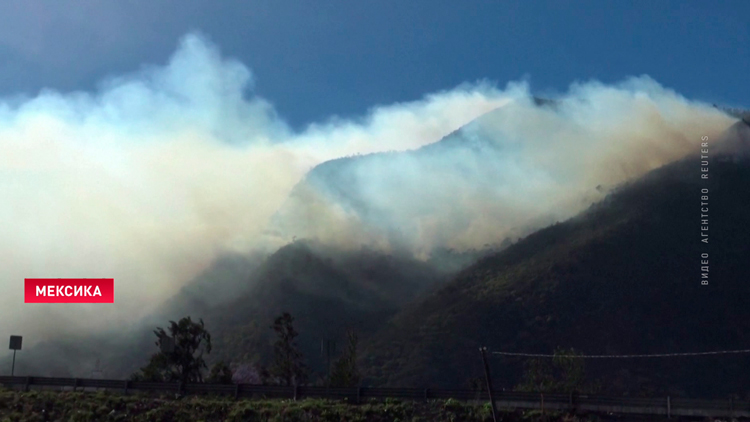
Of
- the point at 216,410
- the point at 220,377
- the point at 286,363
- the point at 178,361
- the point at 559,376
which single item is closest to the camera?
the point at 216,410

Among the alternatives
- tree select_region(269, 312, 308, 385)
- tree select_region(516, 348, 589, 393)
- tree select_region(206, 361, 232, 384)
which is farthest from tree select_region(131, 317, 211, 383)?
tree select_region(516, 348, 589, 393)

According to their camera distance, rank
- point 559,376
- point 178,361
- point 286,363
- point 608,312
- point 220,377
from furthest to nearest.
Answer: point 608,312 → point 559,376 → point 286,363 → point 178,361 → point 220,377

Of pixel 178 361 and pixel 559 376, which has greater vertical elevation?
pixel 178 361

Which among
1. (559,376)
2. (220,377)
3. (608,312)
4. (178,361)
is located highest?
(608,312)

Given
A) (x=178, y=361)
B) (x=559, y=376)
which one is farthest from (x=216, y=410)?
(x=559, y=376)

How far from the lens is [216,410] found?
5562cm

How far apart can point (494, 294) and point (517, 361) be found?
33369 millimetres

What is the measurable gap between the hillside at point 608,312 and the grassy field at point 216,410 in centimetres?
8762

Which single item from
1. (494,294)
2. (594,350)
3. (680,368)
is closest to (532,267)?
(494,294)

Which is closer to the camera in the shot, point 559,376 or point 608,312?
point 559,376

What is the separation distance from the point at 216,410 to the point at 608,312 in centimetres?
12880

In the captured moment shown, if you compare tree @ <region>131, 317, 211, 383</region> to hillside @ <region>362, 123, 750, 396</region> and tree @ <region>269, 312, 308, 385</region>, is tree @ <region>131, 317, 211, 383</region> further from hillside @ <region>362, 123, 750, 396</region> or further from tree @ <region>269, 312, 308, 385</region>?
hillside @ <region>362, 123, 750, 396</region>

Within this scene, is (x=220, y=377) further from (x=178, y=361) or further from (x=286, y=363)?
(x=286, y=363)

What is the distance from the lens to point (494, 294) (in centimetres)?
17850
